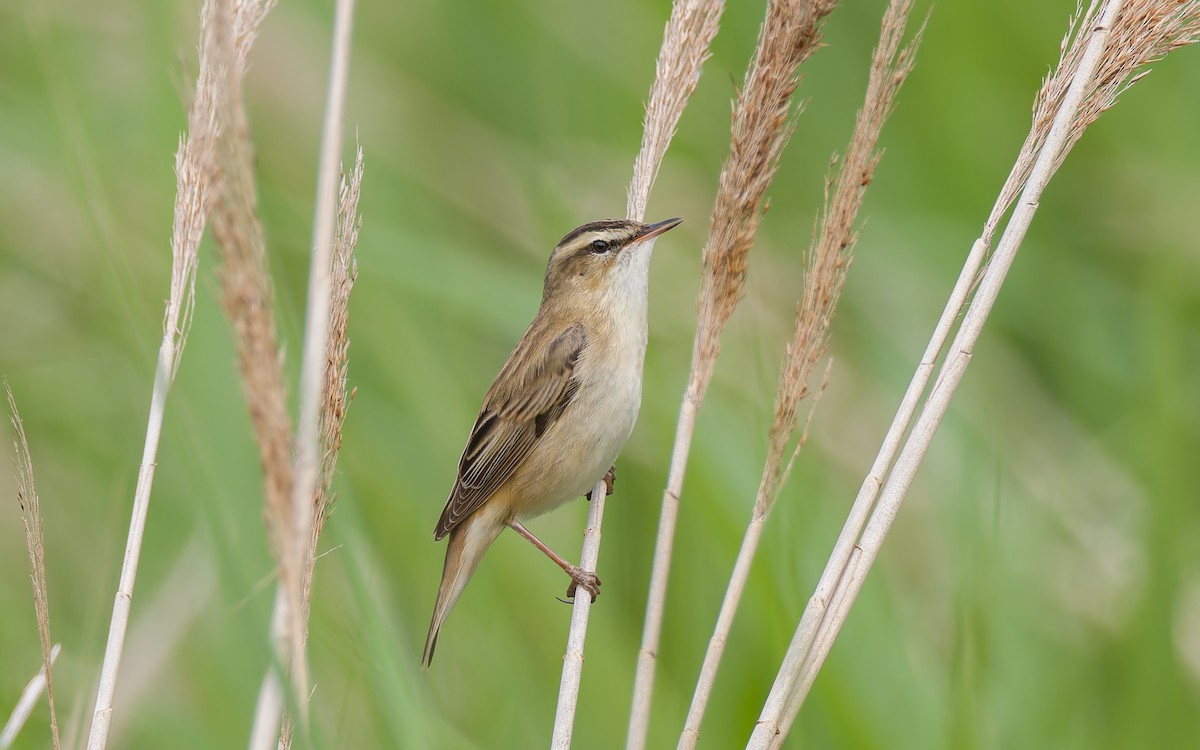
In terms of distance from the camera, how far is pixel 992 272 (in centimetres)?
274

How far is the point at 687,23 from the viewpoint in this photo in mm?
2961

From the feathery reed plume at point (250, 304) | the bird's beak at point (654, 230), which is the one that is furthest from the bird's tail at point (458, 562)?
the feathery reed plume at point (250, 304)

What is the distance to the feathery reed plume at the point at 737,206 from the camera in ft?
9.32

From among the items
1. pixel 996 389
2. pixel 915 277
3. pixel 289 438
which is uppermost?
pixel 915 277

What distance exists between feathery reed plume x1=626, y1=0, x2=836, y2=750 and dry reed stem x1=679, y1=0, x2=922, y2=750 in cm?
18

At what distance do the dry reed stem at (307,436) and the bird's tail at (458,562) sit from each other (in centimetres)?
162

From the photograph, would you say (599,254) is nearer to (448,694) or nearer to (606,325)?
(606,325)

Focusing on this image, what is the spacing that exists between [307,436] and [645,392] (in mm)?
2712

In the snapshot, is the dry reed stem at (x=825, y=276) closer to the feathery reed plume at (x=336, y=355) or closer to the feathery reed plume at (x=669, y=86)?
the feathery reed plume at (x=669, y=86)

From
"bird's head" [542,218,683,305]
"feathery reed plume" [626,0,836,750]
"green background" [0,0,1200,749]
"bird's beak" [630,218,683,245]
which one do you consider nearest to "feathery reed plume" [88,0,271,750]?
"green background" [0,0,1200,749]

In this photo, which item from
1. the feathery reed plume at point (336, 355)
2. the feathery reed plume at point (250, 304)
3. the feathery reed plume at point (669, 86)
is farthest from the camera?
the feathery reed plume at point (669, 86)

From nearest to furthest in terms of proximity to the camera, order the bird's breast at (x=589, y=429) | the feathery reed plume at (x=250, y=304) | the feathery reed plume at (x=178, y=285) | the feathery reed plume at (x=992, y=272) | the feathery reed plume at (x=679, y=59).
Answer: the feathery reed plume at (x=250, y=304), the feathery reed plume at (x=178, y=285), the feathery reed plume at (x=992, y=272), the feathery reed plume at (x=679, y=59), the bird's breast at (x=589, y=429)

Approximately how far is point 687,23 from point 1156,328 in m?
1.77

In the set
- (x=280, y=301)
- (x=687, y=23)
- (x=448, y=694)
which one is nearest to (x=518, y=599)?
(x=448, y=694)
